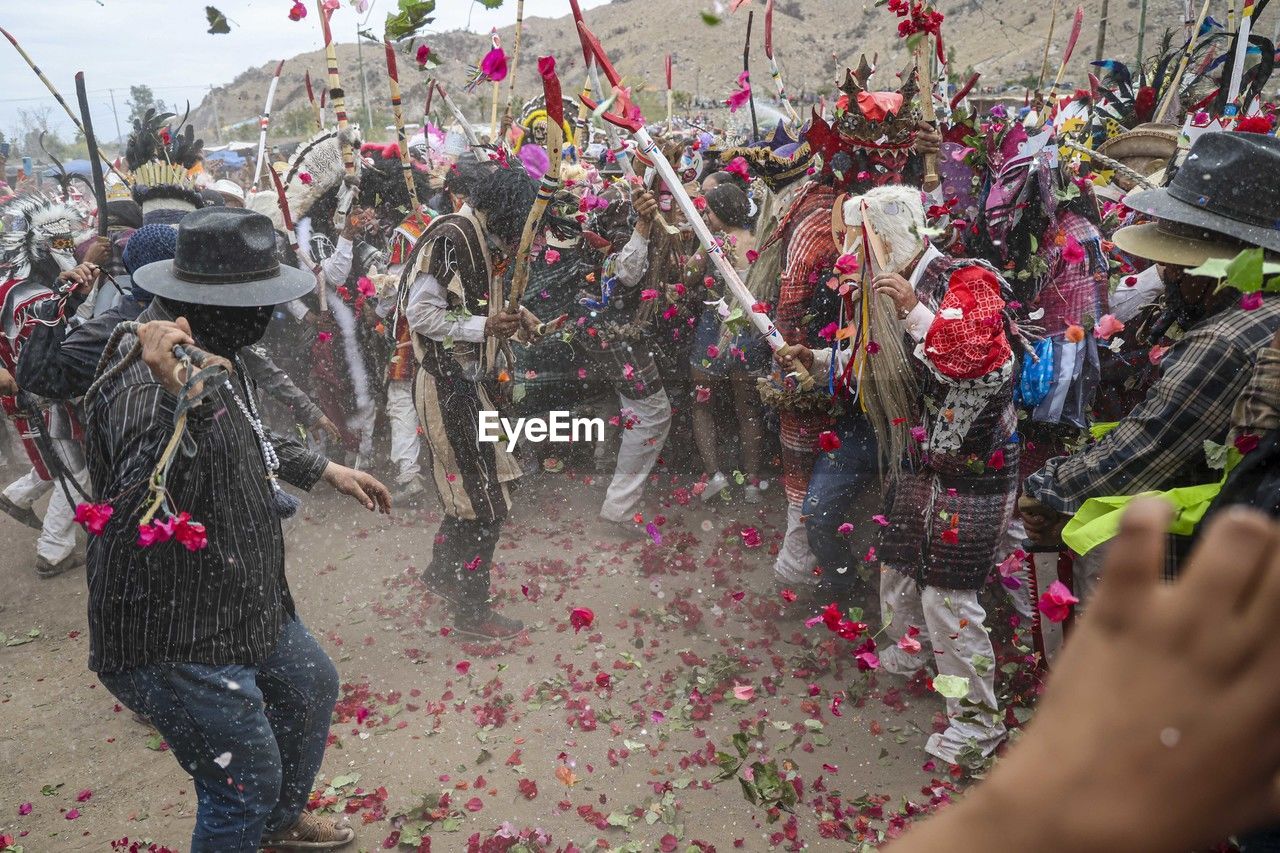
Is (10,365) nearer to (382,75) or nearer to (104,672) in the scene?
(104,672)

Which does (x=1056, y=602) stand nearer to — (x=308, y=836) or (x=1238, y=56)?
(x=308, y=836)

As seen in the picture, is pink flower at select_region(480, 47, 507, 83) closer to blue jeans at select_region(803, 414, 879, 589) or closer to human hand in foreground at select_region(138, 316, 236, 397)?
blue jeans at select_region(803, 414, 879, 589)

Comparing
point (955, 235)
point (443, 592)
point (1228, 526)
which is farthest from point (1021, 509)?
point (443, 592)

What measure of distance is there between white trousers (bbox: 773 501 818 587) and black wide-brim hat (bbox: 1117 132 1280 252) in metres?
2.64

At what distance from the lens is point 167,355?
2.12 metres

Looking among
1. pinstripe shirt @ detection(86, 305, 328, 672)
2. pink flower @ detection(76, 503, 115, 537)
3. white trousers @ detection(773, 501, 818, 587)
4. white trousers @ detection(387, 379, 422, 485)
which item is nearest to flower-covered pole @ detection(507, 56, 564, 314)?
pinstripe shirt @ detection(86, 305, 328, 672)

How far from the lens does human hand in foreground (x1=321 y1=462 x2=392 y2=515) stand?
305 centimetres

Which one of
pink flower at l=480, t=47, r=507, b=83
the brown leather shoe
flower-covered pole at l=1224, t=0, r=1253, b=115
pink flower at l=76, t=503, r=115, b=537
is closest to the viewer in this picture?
pink flower at l=76, t=503, r=115, b=537

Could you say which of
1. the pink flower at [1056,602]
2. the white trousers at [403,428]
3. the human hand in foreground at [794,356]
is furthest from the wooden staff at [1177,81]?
the white trousers at [403,428]

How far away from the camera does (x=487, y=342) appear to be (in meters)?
4.34

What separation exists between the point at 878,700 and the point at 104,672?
3070mm

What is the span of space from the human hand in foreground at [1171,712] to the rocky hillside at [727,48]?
2499 cm

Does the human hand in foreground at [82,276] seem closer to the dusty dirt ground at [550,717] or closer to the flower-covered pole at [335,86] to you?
the flower-covered pole at [335,86]

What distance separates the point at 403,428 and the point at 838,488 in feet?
11.7
